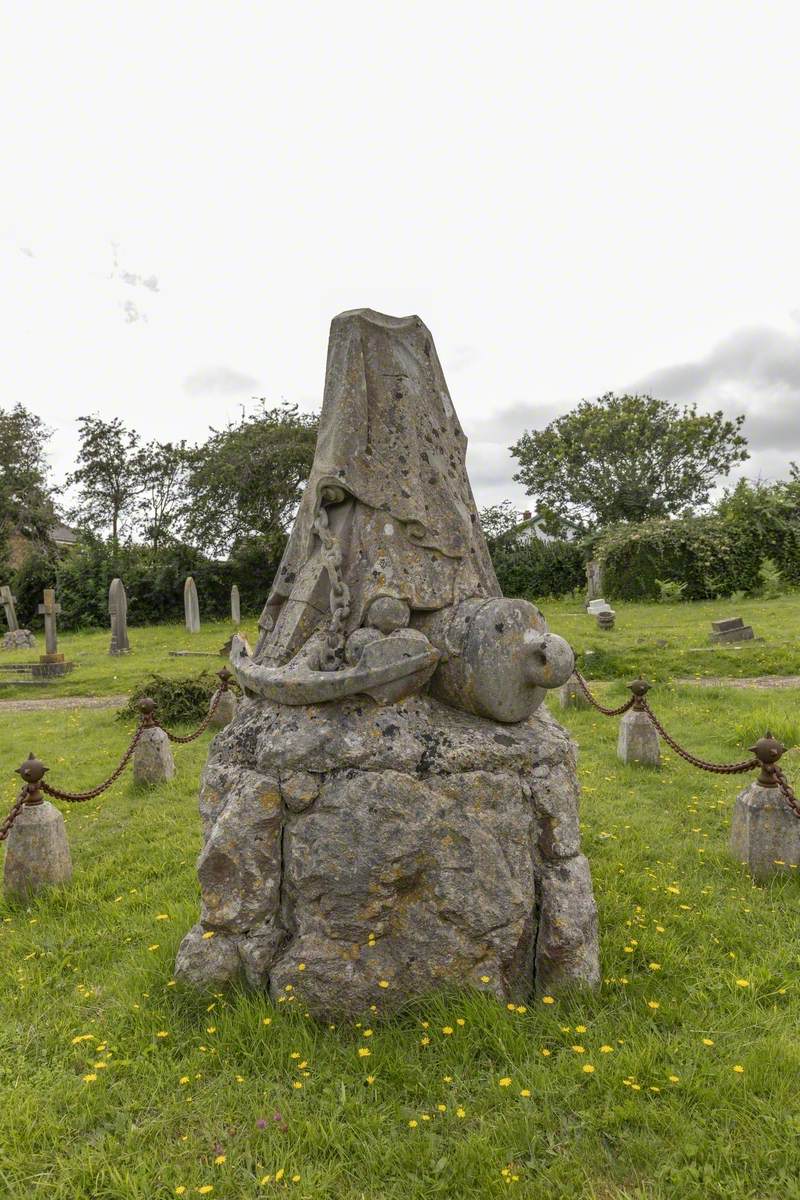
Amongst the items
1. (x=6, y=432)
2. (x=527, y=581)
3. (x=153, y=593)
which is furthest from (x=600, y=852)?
(x=6, y=432)

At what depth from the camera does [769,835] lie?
491 centimetres

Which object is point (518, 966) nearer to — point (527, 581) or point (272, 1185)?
point (272, 1185)

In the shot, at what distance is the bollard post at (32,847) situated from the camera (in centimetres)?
509

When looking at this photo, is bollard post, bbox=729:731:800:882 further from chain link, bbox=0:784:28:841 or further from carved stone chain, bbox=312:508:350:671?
chain link, bbox=0:784:28:841

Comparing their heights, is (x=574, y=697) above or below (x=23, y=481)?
below

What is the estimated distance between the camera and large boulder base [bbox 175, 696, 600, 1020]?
345cm

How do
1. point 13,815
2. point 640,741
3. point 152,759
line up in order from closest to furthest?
point 13,815, point 640,741, point 152,759

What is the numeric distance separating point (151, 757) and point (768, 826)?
603 cm

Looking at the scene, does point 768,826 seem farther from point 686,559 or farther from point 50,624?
point 686,559

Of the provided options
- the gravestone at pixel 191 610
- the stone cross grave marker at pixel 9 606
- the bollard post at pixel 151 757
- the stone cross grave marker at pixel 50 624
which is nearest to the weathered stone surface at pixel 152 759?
the bollard post at pixel 151 757

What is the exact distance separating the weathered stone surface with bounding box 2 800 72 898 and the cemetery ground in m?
0.17

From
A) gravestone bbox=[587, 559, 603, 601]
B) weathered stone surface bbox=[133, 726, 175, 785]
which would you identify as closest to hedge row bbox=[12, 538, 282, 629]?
gravestone bbox=[587, 559, 603, 601]

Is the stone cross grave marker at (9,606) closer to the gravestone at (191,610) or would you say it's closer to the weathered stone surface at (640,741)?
the gravestone at (191,610)

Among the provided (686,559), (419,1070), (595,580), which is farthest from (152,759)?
(686,559)
